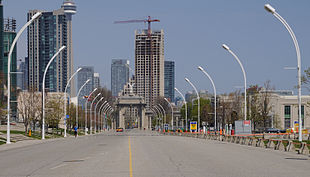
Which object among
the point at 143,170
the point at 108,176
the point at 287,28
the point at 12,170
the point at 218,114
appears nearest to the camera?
the point at 108,176

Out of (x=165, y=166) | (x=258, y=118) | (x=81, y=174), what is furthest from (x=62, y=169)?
(x=258, y=118)

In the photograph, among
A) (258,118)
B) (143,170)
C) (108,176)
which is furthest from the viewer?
(258,118)

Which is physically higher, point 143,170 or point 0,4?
point 0,4

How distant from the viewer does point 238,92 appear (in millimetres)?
115312

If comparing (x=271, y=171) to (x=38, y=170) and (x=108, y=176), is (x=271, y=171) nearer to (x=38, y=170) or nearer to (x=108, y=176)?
(x=108, y=176)

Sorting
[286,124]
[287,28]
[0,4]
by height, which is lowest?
[286,124]

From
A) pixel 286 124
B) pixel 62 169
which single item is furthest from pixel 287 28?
pixel 286 124

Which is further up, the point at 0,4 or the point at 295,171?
the point at 0,4

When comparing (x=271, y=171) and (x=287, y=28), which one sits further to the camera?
(x=287, y=28)

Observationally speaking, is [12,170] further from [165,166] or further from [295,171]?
[295,171]

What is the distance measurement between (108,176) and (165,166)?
3.93m

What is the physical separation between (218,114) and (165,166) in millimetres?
91035

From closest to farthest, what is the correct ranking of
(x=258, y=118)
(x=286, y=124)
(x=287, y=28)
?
(x=287, y=28)
(x=258, y=118)
(x=286, y=124)

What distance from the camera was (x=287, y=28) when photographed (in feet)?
114
